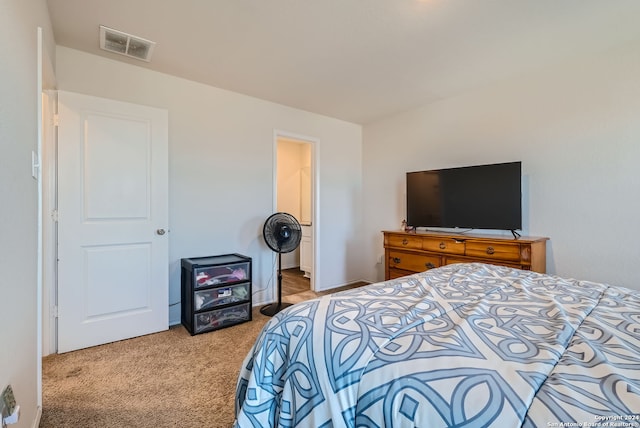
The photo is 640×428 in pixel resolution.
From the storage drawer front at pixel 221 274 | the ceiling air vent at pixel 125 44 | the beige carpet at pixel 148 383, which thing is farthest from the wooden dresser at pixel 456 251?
the ceiling air vent at pixel 125 44

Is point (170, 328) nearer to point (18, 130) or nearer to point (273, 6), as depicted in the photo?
point (18, 130)

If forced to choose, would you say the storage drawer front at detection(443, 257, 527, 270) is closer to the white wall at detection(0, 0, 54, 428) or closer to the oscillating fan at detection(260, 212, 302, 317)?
the oscillating fan at detection(260, 212, 302, 317)

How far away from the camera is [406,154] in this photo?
12.3 feet

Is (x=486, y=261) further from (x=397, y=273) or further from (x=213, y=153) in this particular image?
(x=213, y=153)

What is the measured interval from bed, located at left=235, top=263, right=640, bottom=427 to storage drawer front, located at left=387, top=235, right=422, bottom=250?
177 centimetres

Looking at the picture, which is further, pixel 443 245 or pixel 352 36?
pixel 443 245

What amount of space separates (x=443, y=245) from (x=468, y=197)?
53cm

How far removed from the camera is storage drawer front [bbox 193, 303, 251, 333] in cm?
258

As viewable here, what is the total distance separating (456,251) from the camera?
9.21ft

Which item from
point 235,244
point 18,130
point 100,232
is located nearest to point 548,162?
point 235,244

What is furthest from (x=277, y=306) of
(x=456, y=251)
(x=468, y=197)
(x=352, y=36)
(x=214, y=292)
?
(x=352, y=36)

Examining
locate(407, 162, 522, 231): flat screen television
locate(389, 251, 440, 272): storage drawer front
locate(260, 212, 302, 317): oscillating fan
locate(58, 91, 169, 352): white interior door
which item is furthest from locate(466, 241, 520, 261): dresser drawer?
locate(58, 91, 169, 352): white interior door

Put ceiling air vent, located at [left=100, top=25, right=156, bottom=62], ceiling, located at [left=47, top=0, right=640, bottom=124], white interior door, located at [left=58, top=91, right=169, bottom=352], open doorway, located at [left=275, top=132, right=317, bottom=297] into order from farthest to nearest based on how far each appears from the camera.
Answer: open doorway, located at [left=275, top=132, right=317, bottom=297] → white interior door, located at [left=58, top=91, right=169, bottom=352] → ceiling air vent, located at [left=100, top=25, right=156, bottom=62] → ceiling, located at [left=47, top=0, right=640, bottom=124]

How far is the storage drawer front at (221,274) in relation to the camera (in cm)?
262
